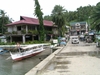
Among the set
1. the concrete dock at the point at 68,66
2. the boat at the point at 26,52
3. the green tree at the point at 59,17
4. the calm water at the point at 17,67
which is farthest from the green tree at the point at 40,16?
the concrete dock at the point at 68,66

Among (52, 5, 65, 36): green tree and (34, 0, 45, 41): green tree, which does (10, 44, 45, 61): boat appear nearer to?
(34, 0, 45, 41): green tree

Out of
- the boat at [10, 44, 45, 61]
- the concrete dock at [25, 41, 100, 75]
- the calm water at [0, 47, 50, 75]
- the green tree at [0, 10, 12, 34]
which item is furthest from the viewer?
the green tree at [0, 10, 12, 34]

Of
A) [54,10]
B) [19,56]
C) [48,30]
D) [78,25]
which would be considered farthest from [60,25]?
[78,25]

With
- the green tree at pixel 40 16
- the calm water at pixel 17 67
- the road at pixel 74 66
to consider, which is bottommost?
the calm water at pixel 17 67

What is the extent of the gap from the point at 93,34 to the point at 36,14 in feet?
58.5

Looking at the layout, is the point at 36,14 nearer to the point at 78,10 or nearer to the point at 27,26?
the point at 27,26

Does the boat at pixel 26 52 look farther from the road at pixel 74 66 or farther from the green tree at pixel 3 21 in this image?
the green tree at pixel 3 21

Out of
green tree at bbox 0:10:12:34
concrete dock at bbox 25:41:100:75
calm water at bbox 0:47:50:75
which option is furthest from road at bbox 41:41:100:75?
green tree at bbox 0:10:12:34

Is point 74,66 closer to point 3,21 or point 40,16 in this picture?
point 40,16

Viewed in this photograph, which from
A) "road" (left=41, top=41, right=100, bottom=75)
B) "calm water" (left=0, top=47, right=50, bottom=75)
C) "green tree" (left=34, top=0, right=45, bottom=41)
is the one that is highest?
"green tree" (left=34, top=0, right=45, bottom=41)

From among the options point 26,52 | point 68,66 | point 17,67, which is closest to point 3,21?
point 26,52

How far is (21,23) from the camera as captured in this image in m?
42.2

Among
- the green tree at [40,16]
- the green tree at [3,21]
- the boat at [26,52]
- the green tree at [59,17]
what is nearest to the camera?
the boat at [26,52]

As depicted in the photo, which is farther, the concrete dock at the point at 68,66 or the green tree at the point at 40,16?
the green tree at the point at 40,16
